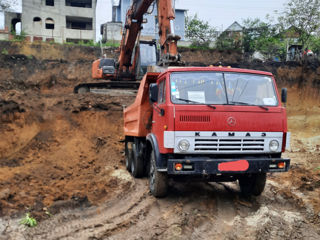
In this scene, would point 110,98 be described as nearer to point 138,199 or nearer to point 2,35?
point 138,199

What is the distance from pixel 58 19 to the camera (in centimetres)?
3719

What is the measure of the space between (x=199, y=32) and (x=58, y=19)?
15286mm

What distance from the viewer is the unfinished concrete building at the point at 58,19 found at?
35.6 m

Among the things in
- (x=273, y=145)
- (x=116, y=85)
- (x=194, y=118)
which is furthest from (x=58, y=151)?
(x=273, y=145)

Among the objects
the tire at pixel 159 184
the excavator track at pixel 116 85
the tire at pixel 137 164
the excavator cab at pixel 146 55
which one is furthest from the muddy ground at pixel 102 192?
the excavator track at pixel 116 85

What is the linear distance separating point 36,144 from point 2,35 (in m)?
23.9

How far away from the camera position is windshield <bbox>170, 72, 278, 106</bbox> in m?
6.05

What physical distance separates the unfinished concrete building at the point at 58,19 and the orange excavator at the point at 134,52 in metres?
19.8

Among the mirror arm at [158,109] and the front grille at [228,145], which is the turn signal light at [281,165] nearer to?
the front grille at [228,145]

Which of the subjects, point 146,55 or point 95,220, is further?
point 146,55

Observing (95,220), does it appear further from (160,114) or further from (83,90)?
(83,90)

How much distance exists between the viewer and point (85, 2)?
38.9 metres

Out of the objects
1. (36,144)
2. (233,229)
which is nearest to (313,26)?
(36,144)

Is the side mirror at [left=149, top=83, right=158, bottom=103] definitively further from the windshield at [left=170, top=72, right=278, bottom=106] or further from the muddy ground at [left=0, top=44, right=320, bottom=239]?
the muddy ground at [left=0, top=44, right=320, bottom=239]
